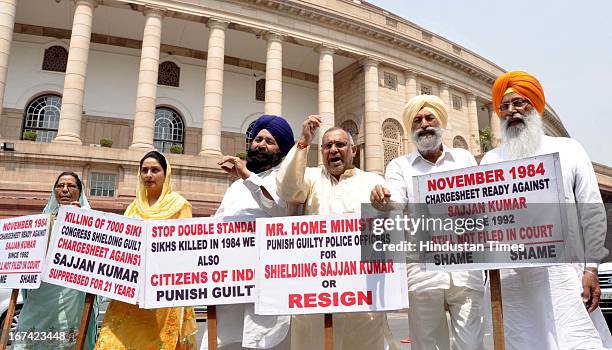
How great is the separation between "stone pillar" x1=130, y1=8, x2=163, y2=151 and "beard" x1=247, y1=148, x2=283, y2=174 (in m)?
16.1

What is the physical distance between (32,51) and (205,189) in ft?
40.5

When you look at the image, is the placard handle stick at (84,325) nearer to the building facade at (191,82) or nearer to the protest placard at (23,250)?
the protest placard at (23,250)

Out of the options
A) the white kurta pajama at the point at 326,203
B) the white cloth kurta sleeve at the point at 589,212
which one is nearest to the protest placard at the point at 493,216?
the white cloth kurta sleeve at the point at 589,212

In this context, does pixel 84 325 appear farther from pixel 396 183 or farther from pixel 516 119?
pixel 516 119

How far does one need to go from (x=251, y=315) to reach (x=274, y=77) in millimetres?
19556

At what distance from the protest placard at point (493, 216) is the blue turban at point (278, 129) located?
4.13 feet

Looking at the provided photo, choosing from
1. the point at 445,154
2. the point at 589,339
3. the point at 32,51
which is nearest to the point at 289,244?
the point at 445,154

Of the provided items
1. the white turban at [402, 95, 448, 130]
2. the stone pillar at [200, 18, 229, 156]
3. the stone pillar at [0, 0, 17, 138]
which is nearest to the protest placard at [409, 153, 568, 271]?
the white turban at [402, 95, 448, 130]

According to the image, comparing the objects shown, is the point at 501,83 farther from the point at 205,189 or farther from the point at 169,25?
the point at 169,25

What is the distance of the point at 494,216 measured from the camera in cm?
265

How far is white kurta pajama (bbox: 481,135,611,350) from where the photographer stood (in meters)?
2.68

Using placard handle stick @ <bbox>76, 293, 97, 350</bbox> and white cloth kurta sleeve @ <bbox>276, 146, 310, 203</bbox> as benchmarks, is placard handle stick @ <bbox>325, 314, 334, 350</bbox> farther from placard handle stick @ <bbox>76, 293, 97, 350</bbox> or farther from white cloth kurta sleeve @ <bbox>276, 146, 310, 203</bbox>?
placard handle stick @ <bbox>76, 293, 97, 350</bbox>

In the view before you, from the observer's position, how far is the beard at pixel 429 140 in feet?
11.7

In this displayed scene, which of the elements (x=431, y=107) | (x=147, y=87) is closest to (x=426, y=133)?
(x=431, y=107)
